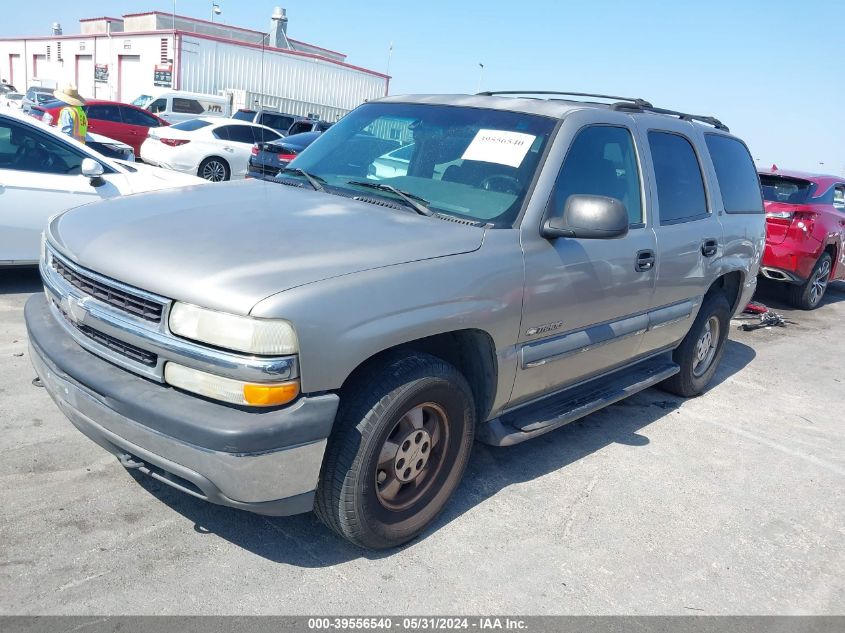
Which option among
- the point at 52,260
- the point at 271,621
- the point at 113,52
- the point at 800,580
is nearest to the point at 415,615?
the point at 271,621

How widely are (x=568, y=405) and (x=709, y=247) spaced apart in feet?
5.74

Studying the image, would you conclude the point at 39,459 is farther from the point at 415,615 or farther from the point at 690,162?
the point at 690,162

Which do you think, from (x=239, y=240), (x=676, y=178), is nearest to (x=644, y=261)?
(x=676, y=178)

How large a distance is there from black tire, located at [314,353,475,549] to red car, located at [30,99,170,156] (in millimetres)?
17233

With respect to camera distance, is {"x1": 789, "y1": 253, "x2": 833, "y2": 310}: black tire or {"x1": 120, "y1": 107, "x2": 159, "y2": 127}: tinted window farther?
{"x1": 120, "y1": 107, "x2": 159, "y2": 127}: tinted window

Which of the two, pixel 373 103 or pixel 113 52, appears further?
pixel 113 52

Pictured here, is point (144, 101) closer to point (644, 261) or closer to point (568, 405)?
point (644, 261)

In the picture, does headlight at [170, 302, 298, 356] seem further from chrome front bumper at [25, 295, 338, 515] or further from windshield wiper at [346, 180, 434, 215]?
windshield wiper at [346, 180, 434, 215]

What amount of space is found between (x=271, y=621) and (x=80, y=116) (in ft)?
32.5

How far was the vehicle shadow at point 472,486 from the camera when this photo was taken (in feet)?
10.2

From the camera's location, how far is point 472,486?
379cm

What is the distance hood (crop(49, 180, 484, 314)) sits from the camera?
101 inches

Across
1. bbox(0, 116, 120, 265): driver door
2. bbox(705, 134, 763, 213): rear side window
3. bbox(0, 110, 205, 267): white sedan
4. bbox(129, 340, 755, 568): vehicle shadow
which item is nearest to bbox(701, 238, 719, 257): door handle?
bbox(705, 134, 763, 213): rear side window

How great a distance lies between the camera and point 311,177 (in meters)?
3.95
